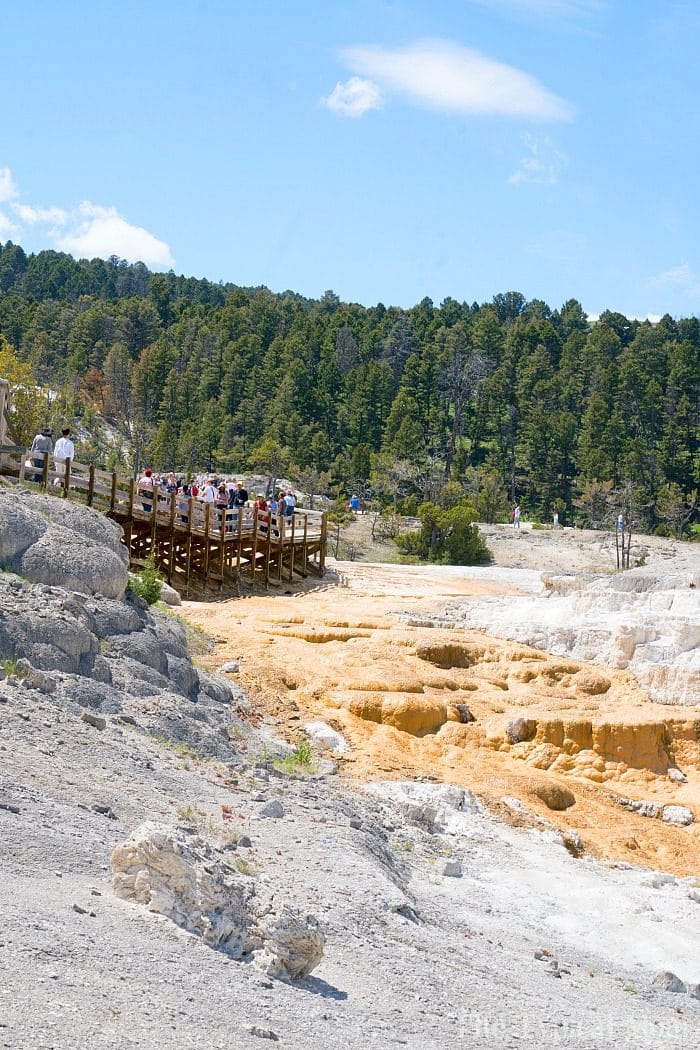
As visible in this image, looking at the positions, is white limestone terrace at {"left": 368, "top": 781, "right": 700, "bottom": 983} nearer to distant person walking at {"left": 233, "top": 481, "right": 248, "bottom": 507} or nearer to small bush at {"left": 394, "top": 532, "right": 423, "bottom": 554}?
distant person walking at {"left": 233, "top": 481, "right": 248, "bottom": 507}

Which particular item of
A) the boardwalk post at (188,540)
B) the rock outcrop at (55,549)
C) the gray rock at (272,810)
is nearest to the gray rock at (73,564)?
the rock outcrop at (55,549)

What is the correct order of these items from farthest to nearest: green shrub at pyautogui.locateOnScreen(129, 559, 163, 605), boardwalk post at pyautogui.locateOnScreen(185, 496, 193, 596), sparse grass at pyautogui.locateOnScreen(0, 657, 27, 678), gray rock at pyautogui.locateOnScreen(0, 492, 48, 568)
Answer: boardwalk post at pyautogui.locateOnScreen(185, 496, 193, 596), green shrub at pyautogui.locateOnScreen(129, 559, 163, 605), gray rock at pyautogui.locateOnScreen(0, 492, 48, 568), sparse grass at pyautogui.locateOnScreen(0, 657, 27, 678)

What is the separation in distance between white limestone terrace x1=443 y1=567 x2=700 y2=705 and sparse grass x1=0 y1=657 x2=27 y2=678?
398 inches

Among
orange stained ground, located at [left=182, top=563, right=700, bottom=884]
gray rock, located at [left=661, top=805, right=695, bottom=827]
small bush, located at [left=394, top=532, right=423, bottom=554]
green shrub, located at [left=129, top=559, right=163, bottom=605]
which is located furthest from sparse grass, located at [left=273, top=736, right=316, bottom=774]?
small bush, located at [left=394, top=532, right=423, bottom=554]

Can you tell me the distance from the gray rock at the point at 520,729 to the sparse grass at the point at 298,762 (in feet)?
10.8

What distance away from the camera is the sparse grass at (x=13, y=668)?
1168cm

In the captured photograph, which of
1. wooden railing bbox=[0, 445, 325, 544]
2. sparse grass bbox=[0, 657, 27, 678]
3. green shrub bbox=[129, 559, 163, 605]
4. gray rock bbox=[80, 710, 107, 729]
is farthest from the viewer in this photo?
wooden railing bbox=[0, 445, 325, 544]

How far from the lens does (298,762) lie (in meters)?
13.9

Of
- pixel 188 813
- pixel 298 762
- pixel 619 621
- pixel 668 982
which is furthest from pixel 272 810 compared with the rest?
pixel 619 621

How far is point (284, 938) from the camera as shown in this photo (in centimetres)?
705

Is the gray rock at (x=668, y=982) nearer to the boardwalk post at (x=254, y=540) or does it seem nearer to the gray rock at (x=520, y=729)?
the gray rock at (x=520, y=729)

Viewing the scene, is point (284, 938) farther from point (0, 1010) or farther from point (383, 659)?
point (383, 659)

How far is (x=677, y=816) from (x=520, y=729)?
2469 millimetres

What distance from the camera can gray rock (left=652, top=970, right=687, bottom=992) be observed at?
9188 mm
